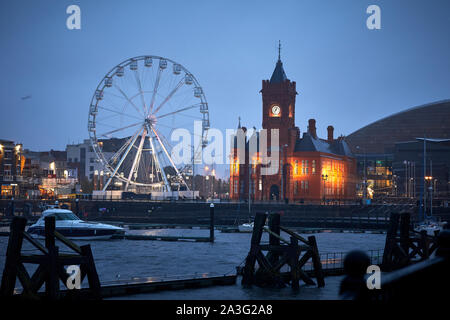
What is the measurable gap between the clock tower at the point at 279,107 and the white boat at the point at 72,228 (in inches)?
2188

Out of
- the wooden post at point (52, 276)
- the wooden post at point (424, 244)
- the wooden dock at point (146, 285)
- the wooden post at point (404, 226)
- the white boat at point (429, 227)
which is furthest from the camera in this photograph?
the white boat at point (429, 227)

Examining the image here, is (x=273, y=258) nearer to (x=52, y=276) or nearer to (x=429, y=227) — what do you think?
(x=52, y=276)

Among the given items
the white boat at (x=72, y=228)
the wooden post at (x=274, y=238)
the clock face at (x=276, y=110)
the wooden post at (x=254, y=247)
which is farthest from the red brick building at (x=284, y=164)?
the wooden post at (x=254, y=247)

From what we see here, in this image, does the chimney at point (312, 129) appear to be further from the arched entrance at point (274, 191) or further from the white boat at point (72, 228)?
the white boat at point (72, 228)

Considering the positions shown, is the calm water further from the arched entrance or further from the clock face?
the clock face

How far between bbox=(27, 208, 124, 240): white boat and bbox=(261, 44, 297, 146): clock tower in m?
55.6

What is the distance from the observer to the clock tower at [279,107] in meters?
110

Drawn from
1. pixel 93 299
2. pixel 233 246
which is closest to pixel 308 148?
pixel 233 246

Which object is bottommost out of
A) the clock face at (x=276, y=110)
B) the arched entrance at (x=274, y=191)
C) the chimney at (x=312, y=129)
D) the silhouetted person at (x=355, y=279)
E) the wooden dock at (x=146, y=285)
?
A: the wooden dock at (x=146, y=285)

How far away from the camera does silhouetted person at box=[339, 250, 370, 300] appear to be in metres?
5.31

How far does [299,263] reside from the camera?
2825 cm

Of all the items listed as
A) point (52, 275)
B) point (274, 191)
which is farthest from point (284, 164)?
point (52, 275)
